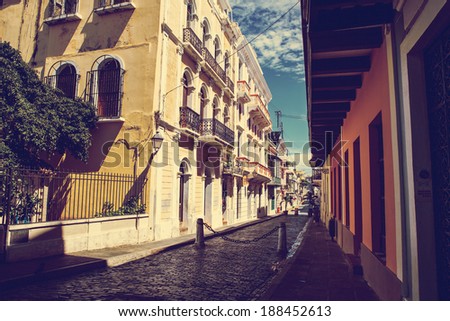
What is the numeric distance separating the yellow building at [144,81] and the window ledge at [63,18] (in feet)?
0.13

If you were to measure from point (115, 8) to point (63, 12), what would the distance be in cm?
271

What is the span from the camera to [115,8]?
1220 centimetres

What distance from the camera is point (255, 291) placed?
17.7ft

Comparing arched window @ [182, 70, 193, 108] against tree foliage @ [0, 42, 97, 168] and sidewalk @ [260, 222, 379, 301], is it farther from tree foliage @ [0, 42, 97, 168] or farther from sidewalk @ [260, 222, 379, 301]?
sidewalk @ [260, 222, 379, 301]

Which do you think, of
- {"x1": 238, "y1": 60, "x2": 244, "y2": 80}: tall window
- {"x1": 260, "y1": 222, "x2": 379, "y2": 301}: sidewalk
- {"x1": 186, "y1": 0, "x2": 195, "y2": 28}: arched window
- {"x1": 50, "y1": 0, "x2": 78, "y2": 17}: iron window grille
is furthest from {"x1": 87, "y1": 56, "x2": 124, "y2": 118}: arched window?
{"x1": 238, "y1": 60, "x2": 244, "y2": 80}: tall window

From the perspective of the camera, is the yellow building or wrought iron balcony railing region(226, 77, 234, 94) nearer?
the yellow building

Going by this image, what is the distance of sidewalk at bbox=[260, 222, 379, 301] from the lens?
181 inches

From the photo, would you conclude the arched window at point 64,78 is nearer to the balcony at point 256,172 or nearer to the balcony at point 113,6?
the balcony at point 113,6

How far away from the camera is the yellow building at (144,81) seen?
A: 11555 millimetres

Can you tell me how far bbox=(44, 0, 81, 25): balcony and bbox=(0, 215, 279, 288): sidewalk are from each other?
9.17 meters

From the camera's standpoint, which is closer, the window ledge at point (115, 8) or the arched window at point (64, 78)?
the window ledge at point (115, 8)

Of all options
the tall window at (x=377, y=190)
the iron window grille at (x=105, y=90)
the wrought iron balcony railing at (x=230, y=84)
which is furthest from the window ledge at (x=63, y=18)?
the tall window at (x=377, y=190)

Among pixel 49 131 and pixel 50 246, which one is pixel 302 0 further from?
pixel 49 131
